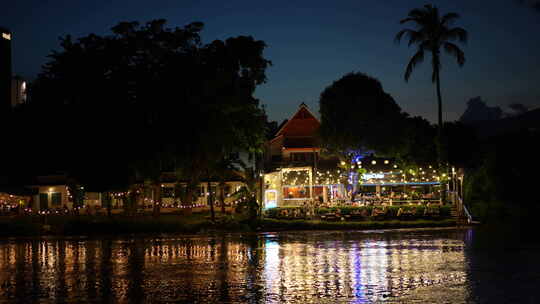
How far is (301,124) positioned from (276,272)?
43.0 meters

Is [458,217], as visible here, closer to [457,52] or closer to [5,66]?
[457,52]

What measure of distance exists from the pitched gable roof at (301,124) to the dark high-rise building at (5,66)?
56.2 m

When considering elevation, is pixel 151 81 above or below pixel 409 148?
above

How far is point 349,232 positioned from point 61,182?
3522 cm

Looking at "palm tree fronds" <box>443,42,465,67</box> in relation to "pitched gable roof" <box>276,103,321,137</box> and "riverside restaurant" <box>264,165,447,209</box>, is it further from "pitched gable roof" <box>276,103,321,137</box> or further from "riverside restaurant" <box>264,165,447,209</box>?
"pitched gable roof" <box>276,103,321,137</box>

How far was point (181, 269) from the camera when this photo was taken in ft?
57.1

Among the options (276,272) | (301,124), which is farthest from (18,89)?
(276,272)

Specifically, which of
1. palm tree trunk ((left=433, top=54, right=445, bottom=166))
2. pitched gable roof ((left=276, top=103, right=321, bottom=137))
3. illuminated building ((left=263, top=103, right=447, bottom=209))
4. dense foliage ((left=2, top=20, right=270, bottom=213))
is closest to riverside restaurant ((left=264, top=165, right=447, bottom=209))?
illuminated building ((left=263, top=103, right=447, bottom=209))

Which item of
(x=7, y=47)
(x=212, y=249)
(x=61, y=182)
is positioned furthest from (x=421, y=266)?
(x=7, y=47)

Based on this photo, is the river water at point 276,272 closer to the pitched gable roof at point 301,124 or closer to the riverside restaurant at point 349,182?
the riverside restaurant at point 349,182

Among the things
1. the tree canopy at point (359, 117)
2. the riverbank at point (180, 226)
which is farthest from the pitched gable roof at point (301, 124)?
the riverbank at point (180, 226)

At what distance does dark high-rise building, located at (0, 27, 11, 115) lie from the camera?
98450 millimetres

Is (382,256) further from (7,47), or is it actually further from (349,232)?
(7,47)

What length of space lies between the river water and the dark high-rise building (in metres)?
79.8
